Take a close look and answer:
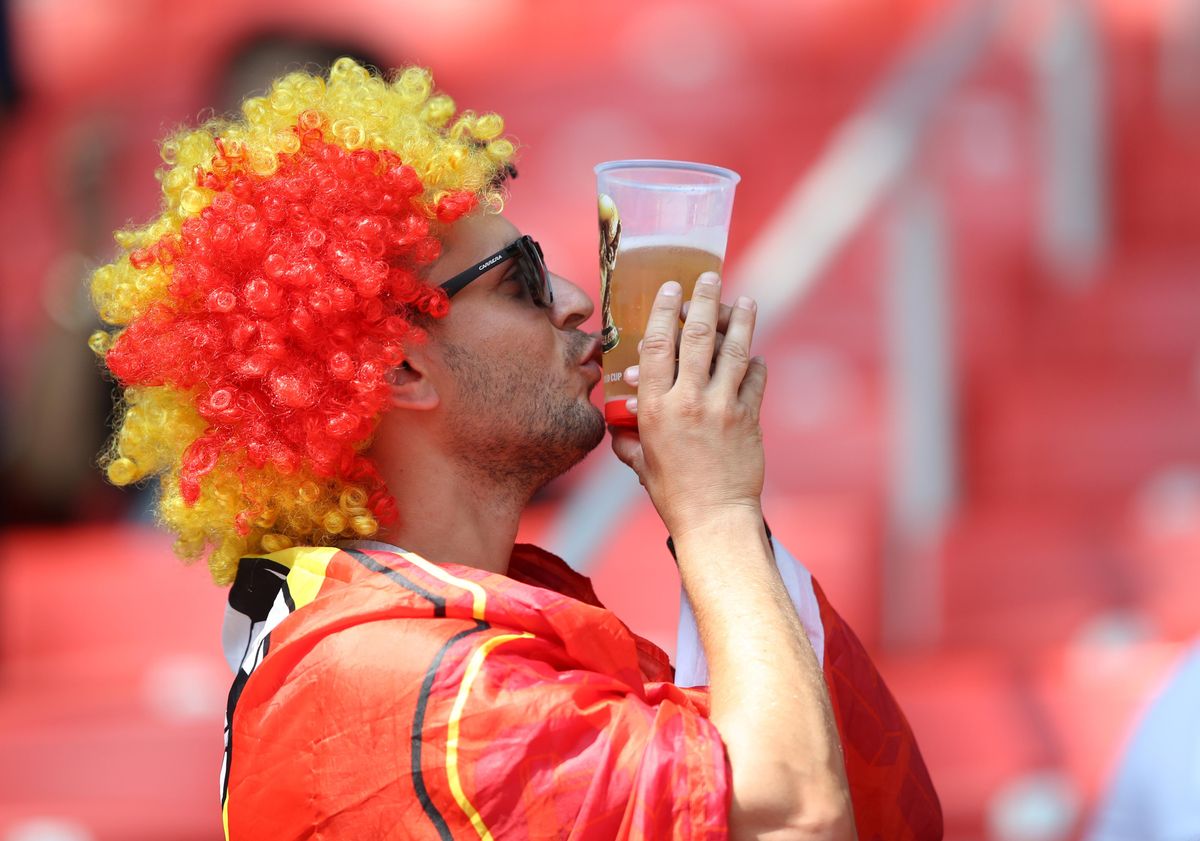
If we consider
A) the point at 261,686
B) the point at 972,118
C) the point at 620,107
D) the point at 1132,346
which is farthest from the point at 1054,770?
the point at 620,107

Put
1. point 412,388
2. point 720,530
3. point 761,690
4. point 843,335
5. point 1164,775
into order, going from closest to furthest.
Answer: point 761,690, point 720,530, point 412,388, point 1164,775, point 843,335

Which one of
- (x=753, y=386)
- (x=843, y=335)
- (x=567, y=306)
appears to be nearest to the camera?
(x=753, y=386)

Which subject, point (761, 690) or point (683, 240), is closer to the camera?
point (761, 690)

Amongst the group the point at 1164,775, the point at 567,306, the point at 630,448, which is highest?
the point at 567,306

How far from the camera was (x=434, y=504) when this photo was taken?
2256 millimetres

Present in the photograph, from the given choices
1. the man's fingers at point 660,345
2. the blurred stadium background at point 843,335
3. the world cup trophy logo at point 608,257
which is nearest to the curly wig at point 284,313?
the world cup trophy logo at point 608,257

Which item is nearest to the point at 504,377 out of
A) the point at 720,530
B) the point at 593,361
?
the point at 593,361

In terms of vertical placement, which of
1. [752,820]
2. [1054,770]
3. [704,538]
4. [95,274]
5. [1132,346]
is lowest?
[1054,770]

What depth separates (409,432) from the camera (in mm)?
2271

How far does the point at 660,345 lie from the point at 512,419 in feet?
1.02

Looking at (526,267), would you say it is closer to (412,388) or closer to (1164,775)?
(412,388)

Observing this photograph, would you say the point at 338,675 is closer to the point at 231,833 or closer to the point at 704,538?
the point at 231,833

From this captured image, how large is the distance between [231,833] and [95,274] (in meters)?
0.95

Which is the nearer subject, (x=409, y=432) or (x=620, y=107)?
(x=409, y=432)
